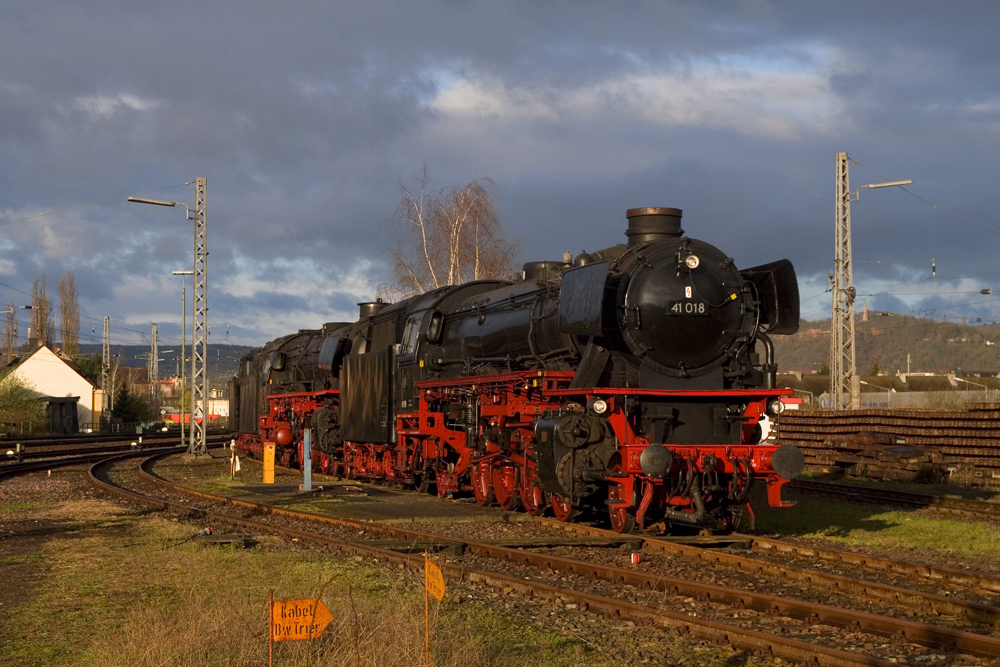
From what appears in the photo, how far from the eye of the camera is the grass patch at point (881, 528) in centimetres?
1264

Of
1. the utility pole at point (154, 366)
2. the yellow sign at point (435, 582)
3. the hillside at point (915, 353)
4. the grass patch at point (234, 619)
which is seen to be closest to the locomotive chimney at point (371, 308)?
the grass patch at point (234, 619)

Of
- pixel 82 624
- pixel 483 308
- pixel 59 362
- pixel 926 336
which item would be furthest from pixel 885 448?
pixel 926 336

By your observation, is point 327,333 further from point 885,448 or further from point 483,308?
point 885,448

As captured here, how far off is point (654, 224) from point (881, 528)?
17.6 ft

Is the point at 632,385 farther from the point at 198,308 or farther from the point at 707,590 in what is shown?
the point at 198,308

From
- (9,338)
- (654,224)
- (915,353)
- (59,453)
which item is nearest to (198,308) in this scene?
(59,453)

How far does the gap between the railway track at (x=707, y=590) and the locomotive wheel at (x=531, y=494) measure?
582 millimetres

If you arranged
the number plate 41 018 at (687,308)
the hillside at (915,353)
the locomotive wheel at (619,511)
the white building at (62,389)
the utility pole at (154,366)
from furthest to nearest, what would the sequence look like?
the hillside at (915,353) → the utility pole at (154,366) → the white building at (62,389) → the number plate 41 018 at (687,308) → the locomotive wheel at (619,511)

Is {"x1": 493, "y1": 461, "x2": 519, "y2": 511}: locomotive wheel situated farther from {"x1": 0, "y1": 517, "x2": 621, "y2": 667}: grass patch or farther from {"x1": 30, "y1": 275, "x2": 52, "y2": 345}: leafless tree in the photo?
{"x1": 30, "y1": 275, "x2": 52, "y2": 345}: leafless tree

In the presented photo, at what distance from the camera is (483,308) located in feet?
56.6

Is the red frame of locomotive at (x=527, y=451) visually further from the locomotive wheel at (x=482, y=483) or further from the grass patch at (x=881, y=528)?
the grass patch at (x=881, y=528)

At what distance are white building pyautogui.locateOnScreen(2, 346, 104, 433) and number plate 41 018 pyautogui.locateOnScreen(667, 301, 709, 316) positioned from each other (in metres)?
62.9

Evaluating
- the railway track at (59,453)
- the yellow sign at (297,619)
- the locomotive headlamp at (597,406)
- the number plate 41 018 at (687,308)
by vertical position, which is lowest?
the railway track at (59,453)

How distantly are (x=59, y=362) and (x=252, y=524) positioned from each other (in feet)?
212
